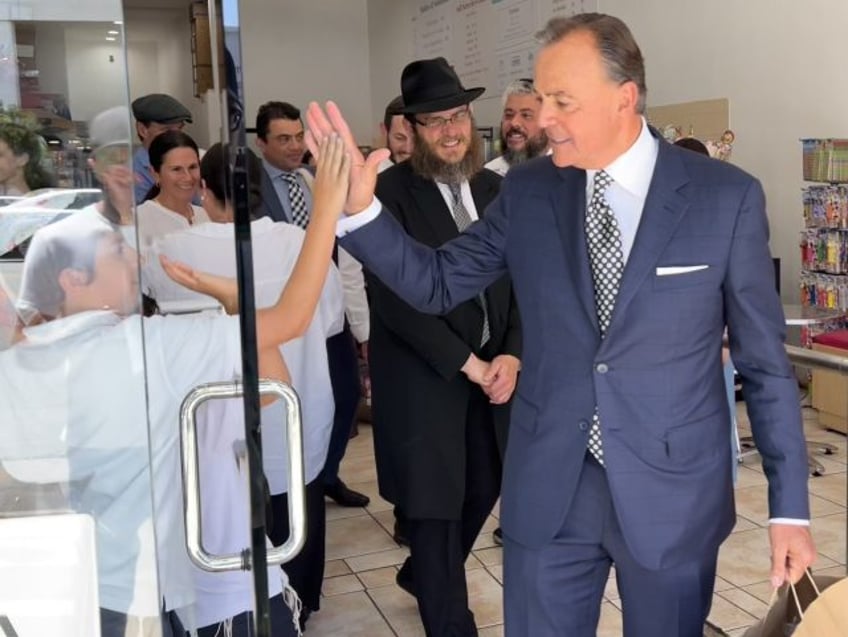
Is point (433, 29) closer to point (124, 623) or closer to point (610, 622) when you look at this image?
point (610, 622)

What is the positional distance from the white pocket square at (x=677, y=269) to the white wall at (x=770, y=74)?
4.67 meters

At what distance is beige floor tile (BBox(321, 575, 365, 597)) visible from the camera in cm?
334

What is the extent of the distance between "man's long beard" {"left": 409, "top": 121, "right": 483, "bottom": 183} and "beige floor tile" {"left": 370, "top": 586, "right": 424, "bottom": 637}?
52.9 inches

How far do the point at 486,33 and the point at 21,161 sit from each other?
8834mm

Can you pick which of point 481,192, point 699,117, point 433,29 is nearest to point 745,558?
point 481,192

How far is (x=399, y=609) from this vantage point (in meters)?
3.19

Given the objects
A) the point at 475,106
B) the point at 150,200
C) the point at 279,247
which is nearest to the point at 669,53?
the point at 475,106

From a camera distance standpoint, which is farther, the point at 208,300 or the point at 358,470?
the point at 358,470

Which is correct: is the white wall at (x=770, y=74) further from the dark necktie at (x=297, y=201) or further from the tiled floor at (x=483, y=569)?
the dark necktie at (x=297, y=201)

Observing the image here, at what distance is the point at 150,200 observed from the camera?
1051mm

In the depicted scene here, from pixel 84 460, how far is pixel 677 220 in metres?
1.00

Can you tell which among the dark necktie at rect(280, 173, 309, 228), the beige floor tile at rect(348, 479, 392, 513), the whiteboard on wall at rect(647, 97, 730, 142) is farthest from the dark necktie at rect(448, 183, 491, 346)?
the whiteboard on wall at rect(647, 97, 730, 142)

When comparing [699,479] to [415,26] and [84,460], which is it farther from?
[415,26]

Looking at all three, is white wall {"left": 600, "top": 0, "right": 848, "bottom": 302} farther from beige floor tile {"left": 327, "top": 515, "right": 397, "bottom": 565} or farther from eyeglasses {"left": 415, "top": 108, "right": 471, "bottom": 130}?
eyeglasses {"left": 415, "top": 108, "right": 471, "bottom": 130}
